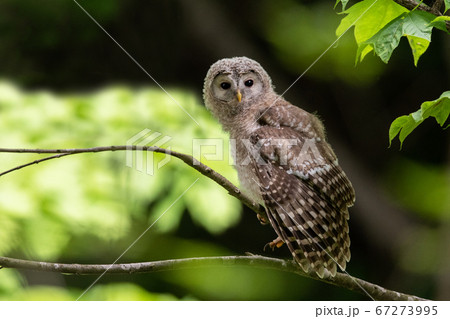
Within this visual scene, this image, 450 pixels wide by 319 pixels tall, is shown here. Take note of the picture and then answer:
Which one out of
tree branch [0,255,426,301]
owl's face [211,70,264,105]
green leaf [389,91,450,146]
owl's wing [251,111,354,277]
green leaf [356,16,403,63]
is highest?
owl's face [211,70,264,105]

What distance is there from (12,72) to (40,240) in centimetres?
103

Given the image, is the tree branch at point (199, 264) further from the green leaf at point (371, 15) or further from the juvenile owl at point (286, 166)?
the green leaf at point (371, 15)

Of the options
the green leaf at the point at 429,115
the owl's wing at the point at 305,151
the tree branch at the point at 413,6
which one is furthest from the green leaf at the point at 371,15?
the owl's wing at the point at 305,151

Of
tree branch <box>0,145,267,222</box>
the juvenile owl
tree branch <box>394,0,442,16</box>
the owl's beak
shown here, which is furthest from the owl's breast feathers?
tree branch <box>394,0,442,16</box>

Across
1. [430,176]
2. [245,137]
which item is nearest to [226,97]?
[245,137]

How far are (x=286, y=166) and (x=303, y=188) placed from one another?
10cm

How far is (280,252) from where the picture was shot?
9.15 feet

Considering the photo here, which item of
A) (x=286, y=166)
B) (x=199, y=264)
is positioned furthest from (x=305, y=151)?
(x=199, y=264)

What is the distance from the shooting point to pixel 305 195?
1.87m

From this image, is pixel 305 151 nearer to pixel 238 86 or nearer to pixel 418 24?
pixel 238 86

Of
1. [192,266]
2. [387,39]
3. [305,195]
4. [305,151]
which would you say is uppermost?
[387,39]

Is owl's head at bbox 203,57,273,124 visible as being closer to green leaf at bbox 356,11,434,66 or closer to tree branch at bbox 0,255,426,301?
tree branch at bbox 0,255,426,301

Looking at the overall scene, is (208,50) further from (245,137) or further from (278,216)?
(278,216)

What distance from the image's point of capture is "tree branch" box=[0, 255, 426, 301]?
1.46 m
